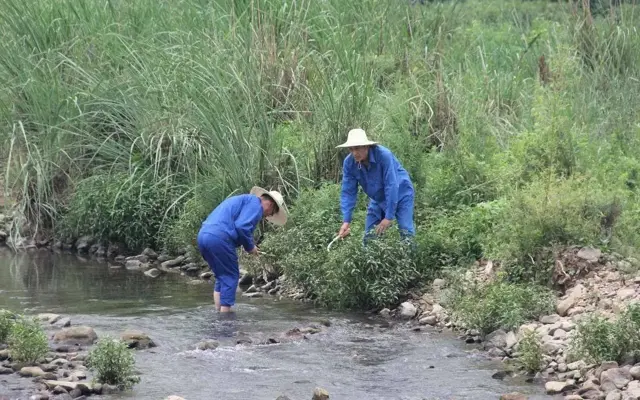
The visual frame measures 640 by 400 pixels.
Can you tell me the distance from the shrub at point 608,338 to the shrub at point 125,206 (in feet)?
21.0

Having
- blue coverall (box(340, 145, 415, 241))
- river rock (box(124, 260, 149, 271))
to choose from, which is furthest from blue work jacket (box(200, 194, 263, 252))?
river rock (box(124, 260, 149, 271))

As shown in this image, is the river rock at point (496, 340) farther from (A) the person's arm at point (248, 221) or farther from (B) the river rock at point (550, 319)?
(A) the person's arm at point (248, 221)

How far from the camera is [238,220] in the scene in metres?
10.9

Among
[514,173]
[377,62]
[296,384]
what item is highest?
[377,62]

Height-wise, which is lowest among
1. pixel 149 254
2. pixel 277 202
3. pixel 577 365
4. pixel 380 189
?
pixel 577 365

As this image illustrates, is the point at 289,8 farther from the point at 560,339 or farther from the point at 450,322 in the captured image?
the point at 560,339

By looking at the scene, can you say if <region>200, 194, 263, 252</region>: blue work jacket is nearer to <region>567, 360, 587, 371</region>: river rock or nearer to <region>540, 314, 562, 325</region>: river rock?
<region>540, 314, 562, 325</region>: river rock

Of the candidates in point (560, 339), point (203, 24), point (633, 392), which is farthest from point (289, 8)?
point (633, 392)

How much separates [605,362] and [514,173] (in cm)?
349

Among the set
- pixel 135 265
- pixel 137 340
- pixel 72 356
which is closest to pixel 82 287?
pixel 135 265

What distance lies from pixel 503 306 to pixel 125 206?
581cm

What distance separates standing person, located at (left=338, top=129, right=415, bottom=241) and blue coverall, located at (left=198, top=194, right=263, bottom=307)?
0.99m

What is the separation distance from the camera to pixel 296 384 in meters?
8.57

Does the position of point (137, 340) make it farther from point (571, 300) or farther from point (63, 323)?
point (571, 300)
